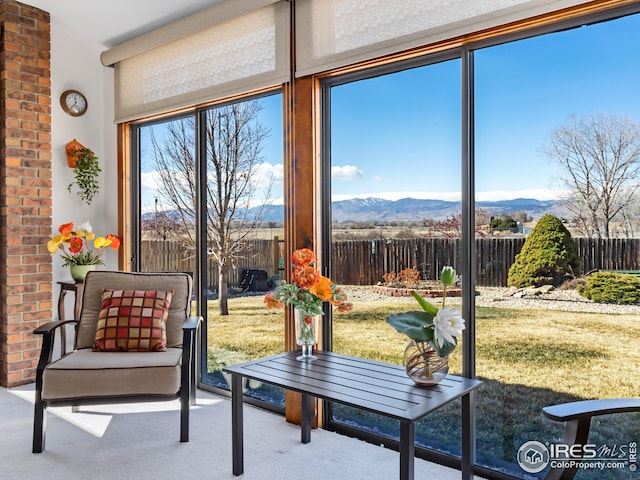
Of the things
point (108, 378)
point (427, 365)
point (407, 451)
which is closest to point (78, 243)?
point (108, 378)

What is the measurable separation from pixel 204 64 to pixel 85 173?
4.59 ft

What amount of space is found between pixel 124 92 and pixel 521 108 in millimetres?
3167

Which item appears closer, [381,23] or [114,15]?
[381,23]

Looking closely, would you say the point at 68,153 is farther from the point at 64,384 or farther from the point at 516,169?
the point at 516,169

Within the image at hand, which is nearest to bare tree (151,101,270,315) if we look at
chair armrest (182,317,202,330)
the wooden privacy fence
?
the wooden privacy fence

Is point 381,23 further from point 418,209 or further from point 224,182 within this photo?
point 224,182

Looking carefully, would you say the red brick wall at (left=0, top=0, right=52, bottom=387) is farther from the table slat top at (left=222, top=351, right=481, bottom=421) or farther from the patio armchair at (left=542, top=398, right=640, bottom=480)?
the patio armchair at (left=542, top=398, right=640, bottom=480)

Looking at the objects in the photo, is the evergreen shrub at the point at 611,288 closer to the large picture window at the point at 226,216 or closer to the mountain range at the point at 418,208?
the mountain range at the point at 418,208

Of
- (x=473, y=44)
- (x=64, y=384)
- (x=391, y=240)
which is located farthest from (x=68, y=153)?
(x=473, y=44)

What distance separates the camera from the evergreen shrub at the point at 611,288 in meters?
2.10

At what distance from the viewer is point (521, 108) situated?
7.81 feet

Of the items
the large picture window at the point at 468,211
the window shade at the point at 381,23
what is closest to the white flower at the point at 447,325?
the large picture window at the point at 468,211

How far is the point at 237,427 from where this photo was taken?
96.3 inches

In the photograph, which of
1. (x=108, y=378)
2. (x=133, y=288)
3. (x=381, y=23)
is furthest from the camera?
(x=133, y=288)
